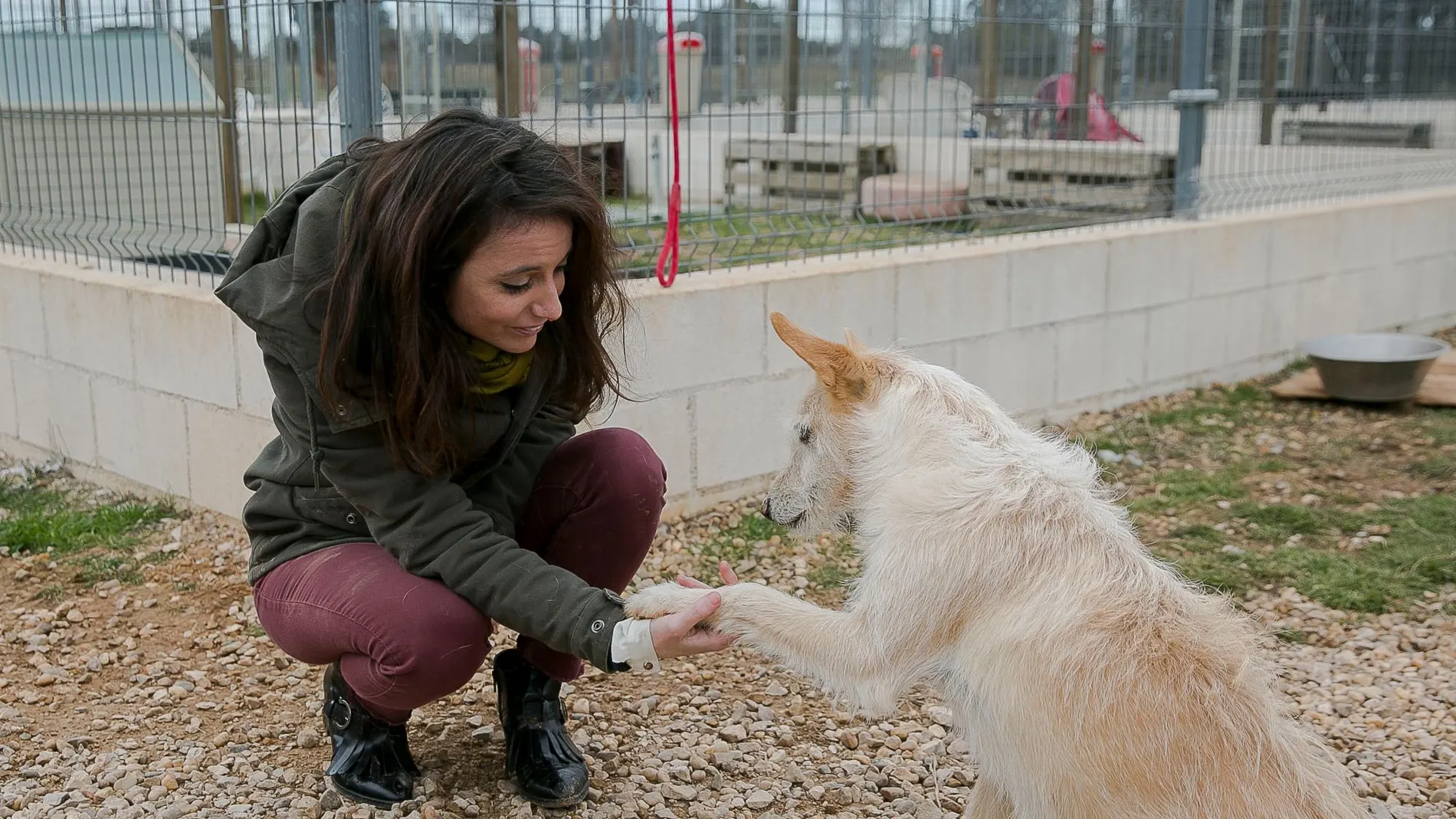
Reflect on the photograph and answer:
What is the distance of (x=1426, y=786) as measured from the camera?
11.7 ft

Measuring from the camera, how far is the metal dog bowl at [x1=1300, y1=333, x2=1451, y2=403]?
7473 mm

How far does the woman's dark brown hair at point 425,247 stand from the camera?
8.72 ft

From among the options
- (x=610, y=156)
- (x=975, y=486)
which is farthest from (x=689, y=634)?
(x=610, y=156)

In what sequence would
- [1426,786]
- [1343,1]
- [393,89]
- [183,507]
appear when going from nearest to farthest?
[1426,786] → [393,89] → [183,507] → [1343,1]

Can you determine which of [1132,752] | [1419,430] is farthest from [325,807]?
[1419,430]

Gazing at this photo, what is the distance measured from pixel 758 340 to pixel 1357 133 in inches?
232

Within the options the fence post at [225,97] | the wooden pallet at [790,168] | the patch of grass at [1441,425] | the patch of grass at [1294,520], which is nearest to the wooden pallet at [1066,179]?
the wooden pallet at [790,168]

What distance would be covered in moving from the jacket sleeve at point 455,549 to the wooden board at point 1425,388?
6032 millimetres

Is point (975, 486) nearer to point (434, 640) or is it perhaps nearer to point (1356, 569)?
point (434, 640)

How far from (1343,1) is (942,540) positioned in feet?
26.2

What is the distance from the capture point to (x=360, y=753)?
10.7 ft

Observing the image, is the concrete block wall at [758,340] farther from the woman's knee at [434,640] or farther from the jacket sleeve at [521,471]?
the woman's knee at [434,640]

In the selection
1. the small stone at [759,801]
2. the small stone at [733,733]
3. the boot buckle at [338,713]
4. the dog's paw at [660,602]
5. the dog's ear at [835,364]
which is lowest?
the small stone at [759,801]

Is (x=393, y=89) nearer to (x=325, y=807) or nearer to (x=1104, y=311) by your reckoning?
(x=325, y=807)
